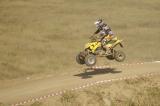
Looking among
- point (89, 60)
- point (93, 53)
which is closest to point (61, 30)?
point (93, 53)

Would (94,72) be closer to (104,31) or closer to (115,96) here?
(104,31)

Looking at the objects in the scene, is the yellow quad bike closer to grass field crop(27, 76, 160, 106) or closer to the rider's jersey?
the rider's jersey

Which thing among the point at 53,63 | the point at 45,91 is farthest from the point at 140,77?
the point at 53,63

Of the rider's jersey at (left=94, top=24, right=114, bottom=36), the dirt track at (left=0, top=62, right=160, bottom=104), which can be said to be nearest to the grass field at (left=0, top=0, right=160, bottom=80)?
the dirt track at (left=0, top=62, right=160, bottom=104)

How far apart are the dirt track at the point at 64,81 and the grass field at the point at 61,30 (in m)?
3.41

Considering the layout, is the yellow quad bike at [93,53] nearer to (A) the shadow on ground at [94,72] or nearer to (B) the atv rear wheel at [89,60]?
(B) the atv rear wheel at [89,60]

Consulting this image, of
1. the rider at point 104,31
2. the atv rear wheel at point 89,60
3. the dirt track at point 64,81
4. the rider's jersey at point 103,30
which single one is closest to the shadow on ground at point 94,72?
the dirt track at point 64,81

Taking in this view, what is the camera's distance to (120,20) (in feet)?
110

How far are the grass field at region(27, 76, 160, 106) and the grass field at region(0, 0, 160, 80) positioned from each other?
645 centimetres

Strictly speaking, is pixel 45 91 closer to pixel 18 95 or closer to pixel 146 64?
pixel 18 95

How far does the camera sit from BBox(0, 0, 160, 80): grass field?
25.5 m

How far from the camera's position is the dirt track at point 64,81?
18.3 m

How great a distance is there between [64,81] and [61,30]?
1216 centimetres

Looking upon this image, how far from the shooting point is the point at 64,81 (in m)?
19.7
